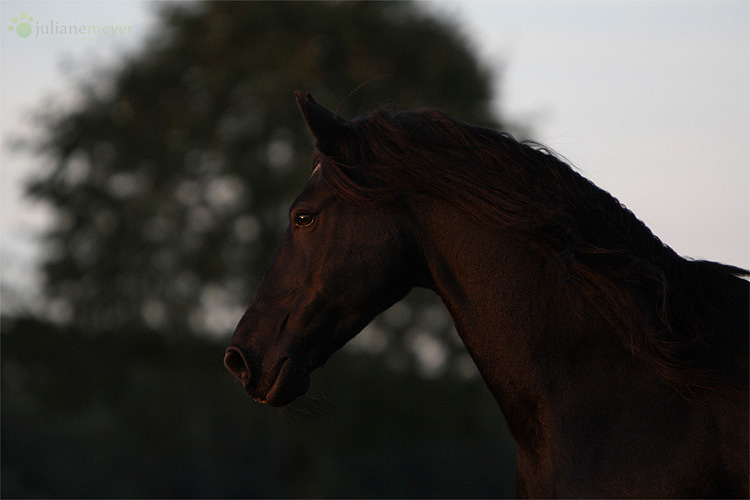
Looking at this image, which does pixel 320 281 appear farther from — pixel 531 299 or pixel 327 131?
pixel 531 299

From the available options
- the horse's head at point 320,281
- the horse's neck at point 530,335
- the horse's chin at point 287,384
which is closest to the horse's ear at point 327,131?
the horse's head at point 320,281

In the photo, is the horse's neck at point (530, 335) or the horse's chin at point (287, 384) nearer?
the horse's neck at point (530, 335)

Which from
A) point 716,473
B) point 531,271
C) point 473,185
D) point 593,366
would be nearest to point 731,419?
point 716,473

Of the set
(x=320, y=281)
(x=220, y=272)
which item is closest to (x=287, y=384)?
(x=320, y=281)

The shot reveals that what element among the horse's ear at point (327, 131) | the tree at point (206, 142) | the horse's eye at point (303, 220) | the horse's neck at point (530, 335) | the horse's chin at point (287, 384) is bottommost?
the horse's chin at point (287, 384)

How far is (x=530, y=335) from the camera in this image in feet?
9.59

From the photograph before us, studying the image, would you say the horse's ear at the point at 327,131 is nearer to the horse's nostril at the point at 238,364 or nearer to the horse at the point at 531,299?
the horse at the point at 531,299

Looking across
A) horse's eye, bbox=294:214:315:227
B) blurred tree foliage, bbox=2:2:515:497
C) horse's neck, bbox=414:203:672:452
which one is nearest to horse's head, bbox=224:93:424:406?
horse's eye, bbox=294:214:315:227

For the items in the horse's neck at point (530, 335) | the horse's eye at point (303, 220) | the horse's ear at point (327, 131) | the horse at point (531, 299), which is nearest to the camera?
the horse at point (531, 299)

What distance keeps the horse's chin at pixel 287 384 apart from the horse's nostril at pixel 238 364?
114 mm

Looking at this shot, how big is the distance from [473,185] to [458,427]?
15.2m

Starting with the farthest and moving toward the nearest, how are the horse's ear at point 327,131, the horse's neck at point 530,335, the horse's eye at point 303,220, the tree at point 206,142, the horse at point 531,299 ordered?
the tree at point 206,142 → the horse's eye at point 303,220 → the horse's ear at point 327,131 → the horse's neck at point 530,335 → the horse at point 531,299

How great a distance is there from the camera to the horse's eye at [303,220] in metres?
3.24

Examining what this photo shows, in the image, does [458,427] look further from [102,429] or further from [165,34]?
[165,34]
